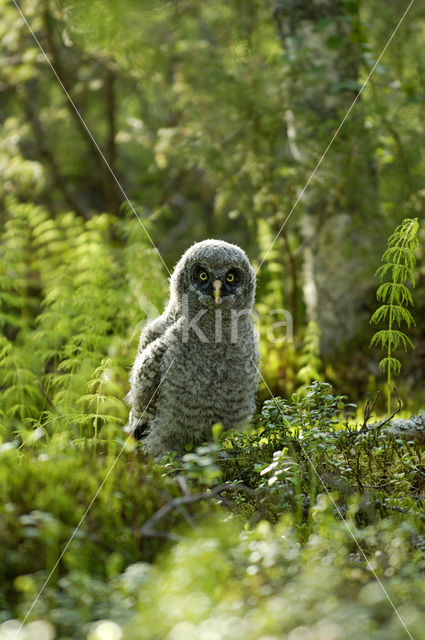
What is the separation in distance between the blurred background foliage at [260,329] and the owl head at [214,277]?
723 mm

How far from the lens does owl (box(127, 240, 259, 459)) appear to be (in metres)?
3.66

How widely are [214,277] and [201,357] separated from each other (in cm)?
50

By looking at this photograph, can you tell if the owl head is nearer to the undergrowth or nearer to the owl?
the owl

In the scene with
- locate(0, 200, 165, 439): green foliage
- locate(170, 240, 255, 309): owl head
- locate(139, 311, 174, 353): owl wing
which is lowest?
locate(0, 200, 165, 439): green foliage

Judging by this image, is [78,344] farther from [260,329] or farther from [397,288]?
[397,288]

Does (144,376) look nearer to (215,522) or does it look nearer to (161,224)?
(215,522)

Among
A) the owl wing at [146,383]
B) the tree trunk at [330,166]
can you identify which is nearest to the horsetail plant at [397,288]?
the owl wing at [146,383]

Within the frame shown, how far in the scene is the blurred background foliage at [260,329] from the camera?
6.12 ft

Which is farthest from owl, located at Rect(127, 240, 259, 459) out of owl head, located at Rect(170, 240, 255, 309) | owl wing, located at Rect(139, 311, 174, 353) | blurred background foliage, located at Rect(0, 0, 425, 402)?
blurred background foliage, located at Rect(0, 0, 425, 402)

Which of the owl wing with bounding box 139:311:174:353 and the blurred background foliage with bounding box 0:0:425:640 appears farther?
the owl wing with bounding box 139:311:174:353

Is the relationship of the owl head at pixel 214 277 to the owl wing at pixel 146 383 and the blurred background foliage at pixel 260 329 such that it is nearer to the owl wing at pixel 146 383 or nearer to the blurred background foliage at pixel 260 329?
the owl wing at pixel 146 383

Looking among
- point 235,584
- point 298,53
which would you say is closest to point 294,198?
point 298,53

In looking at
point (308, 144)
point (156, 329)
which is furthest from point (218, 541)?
point (308, 144)

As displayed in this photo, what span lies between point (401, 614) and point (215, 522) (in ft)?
2.63
